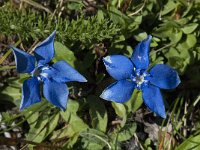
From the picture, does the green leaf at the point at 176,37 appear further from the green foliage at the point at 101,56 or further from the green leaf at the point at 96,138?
the green leaf at the point at 96,138

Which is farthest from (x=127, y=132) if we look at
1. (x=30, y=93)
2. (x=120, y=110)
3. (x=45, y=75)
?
(x=30, y=93)

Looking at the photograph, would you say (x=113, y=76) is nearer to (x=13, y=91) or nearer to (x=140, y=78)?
(x=140, y=78)

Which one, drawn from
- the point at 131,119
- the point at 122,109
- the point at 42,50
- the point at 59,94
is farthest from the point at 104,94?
the point at 131,119

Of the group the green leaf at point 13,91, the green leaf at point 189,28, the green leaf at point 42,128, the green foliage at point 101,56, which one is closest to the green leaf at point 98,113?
the green foliage at point 101,56

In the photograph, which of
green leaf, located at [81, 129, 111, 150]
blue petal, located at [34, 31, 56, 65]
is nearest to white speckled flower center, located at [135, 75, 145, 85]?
blue petal, located at [34, 31, 56, 65]

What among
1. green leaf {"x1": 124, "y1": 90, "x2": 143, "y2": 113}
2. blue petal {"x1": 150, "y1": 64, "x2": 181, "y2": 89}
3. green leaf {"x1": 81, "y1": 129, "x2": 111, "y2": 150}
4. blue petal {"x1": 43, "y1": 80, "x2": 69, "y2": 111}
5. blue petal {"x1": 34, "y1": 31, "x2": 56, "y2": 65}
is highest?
blue petal {"x1": 34, "y1": 31, "x2": 56, "y2": 65}

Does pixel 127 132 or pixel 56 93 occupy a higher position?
pixel 56 93

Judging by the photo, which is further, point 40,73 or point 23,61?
point 40,73

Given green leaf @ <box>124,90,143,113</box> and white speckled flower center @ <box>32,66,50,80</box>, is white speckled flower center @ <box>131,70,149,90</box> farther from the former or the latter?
white speckled flower center @ <box>32,66,50,80</box>
